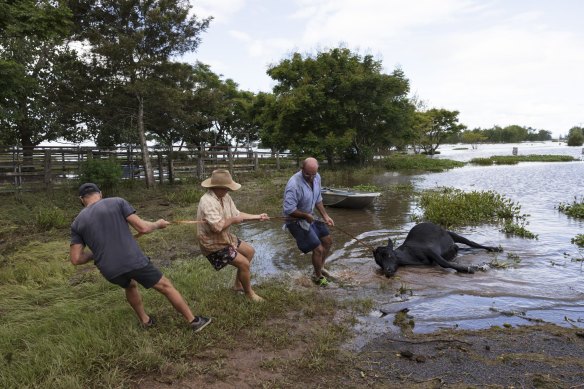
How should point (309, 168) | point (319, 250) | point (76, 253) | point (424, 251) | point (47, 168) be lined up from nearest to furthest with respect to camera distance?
point (76, 253) < point (309, 168) < point (319, 250) < point (424, 251) < point (47, 168)

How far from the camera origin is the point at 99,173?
16031 mm

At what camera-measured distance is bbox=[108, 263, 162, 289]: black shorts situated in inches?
165

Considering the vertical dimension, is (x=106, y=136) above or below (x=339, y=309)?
above

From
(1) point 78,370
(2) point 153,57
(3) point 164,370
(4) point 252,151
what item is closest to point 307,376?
(3) point 164,370

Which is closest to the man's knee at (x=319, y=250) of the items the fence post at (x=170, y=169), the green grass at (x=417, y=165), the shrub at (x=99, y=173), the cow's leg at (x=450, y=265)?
the cow's leg at (x=450, y=265)

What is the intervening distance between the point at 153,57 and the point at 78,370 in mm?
15998

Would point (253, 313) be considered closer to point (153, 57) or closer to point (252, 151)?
point (153, 57)

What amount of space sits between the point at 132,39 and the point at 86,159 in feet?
18.2

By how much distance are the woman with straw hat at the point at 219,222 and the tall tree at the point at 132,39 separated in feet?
41.8

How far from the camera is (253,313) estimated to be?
16.4 ft

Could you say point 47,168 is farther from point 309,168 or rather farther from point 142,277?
point 142,277

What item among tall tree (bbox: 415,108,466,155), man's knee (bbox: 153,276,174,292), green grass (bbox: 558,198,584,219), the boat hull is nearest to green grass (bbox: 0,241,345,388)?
man's knee (bbox: 153,276,174,292)

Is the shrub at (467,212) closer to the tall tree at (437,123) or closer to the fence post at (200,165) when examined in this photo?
the fence post at (200,165)

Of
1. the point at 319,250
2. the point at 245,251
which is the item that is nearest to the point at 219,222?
A: the point at 245,251
